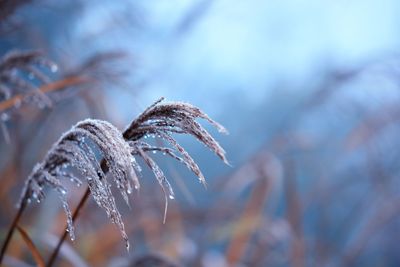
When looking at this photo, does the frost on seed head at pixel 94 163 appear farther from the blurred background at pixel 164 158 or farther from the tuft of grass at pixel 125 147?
the blurred background at pixel 164 158

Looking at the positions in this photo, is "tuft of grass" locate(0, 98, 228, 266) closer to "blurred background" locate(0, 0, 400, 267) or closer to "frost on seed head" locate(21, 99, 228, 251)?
"frost on seed head" locate(21, 99, 228, 251)

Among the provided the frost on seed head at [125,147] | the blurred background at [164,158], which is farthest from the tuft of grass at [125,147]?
the blurred background at [164,158]

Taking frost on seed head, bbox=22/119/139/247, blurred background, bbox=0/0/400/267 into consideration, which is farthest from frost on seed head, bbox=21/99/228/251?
blurred background, bbox=0/0/400/267

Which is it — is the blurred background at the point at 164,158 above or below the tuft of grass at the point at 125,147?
above

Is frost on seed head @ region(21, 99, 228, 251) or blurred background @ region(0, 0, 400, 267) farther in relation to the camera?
blurred background @ region(0, 0, 400, 267)

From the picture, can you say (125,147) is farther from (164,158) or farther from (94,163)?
(164,158)

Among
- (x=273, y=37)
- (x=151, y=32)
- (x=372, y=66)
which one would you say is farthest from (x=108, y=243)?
(x=273, y=37)

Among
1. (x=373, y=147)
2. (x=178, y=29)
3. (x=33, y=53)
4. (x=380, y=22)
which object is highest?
(x=380, y=22)

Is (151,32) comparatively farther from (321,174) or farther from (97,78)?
(97,78)

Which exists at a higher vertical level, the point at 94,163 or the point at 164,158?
the point at 164,158

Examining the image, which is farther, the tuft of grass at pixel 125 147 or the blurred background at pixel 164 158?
the blurred background at pixel 164 158

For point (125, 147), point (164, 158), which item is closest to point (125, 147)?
point (125, 147)
